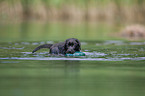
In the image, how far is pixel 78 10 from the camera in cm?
3575

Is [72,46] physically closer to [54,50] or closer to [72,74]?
[54,50]

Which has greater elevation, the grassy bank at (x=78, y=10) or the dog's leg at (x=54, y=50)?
the grassy bank at (x=78, y=10)

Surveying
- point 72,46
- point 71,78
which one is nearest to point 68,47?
point 72,46

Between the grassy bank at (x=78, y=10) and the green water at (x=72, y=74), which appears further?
the grassy bank at (x=78, y=10)

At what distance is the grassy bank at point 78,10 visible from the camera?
1367 inches

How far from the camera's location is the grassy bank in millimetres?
34719

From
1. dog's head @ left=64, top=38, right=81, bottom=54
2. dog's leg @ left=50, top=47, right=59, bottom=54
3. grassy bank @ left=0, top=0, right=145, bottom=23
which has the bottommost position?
dog's leg @ left=50, top=47, right=59, bottom=54

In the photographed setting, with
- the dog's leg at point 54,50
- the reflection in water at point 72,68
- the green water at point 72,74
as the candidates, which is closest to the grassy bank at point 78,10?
the dog's leg at point 54,50

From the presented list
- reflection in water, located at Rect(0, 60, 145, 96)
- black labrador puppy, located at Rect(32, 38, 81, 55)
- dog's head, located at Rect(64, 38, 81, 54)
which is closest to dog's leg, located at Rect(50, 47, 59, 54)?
black labrador puppy, located at Rect(32, 38, 81, 55)

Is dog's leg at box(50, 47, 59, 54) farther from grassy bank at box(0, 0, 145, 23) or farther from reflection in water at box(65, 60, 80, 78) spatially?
grassy bank at box(0, 0, 145, 23)

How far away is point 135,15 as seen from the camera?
34781 millimetres

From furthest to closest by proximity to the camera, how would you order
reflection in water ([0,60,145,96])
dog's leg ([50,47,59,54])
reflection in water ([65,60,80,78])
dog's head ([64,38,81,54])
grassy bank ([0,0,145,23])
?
grassy bank ([0,0,145,23]) → dog's leg ([50,47,59,54]) → dog's head ([64,38,81,54]) → reflection in water ([65,60,80,78]) → reflection in water ([0,60,145,96])

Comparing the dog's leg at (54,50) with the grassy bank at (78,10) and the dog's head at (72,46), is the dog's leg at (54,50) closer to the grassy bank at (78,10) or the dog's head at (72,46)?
the dog's head at (72,46)

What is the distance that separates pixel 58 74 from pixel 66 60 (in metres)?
2.37
